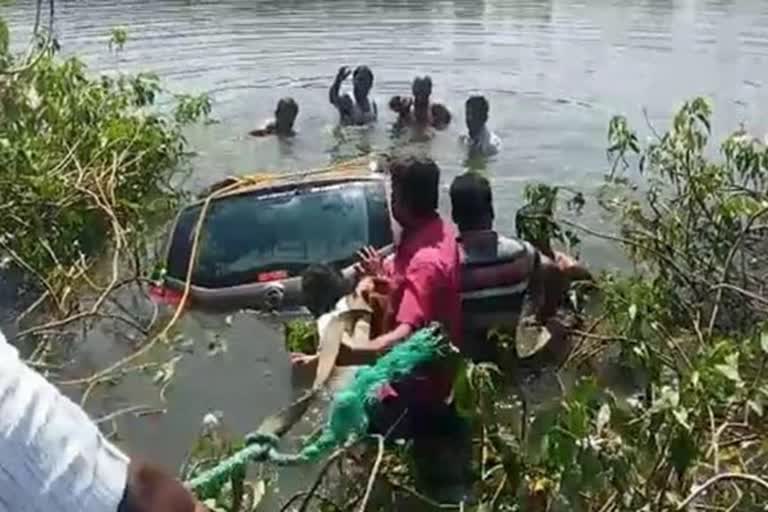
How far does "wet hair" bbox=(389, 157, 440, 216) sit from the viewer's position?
255 inches

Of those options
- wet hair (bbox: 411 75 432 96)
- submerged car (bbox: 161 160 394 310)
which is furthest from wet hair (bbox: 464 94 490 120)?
submerged car (bbox: 161 160 394 310)

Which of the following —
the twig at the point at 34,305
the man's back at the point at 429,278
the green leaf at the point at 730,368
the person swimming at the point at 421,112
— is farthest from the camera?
the person swimming at the point at 421,112

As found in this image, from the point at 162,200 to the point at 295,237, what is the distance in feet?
8.75

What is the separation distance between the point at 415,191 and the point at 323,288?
6.06ft

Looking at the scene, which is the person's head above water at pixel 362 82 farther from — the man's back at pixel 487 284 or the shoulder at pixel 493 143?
the man's back at pixel 487 284

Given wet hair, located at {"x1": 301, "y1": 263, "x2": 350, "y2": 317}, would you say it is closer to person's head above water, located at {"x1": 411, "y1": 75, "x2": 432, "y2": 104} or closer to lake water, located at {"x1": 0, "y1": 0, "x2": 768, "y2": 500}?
lake water, located at {"x1": 0, "y1": 0, "x2": 768, "y2": 500}

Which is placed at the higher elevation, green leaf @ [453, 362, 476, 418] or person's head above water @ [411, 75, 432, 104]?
green leaf @ [453, 362, 476, 418]

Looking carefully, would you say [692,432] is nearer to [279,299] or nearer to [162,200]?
[279,299]

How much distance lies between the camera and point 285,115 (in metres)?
14.6

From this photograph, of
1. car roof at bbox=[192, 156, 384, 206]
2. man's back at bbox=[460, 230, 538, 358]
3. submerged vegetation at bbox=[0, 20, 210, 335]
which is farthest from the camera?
car roof at bbox=[192, 156, 384, 206]

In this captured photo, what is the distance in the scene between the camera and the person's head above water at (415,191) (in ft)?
21.2

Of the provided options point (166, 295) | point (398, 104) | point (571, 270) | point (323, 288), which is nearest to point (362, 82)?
point (398, 104)

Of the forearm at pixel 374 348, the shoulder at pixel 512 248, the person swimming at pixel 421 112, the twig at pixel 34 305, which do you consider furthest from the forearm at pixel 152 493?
the person swimming at pixel 421 112

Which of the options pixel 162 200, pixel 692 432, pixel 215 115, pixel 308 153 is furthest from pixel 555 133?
pixel 692 432
